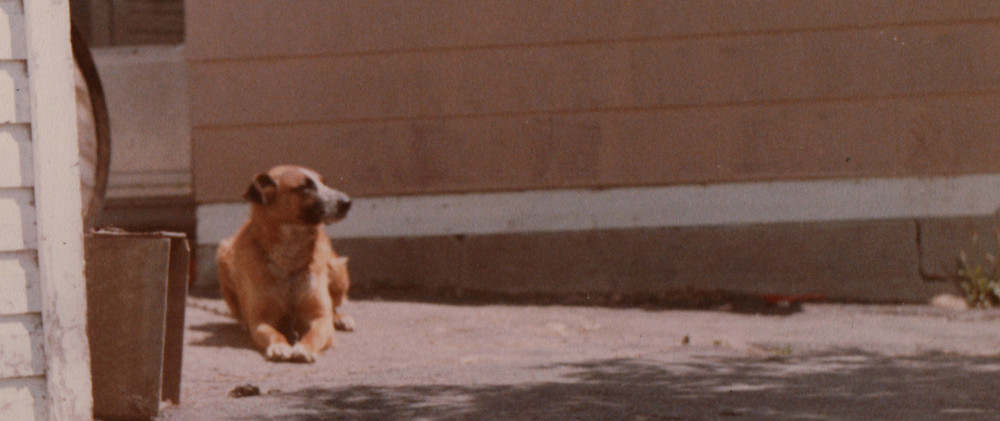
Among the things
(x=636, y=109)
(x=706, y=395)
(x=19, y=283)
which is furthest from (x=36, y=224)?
(x=636, y=109)

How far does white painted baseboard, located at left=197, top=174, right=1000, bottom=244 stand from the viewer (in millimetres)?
7020

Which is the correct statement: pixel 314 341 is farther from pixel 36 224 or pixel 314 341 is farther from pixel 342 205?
pixel 36 224

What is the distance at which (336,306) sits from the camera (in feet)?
20.6

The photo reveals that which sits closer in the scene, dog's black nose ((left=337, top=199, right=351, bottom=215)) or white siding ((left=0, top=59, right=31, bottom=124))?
white siding ((left=0, top=59, right=31, bottom=124))

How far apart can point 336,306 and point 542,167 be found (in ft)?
5.53

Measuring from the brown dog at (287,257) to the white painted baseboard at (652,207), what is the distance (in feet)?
5.15

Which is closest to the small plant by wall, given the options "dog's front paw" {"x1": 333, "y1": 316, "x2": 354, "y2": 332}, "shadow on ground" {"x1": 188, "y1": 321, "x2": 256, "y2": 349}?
"dog's front paw" {"x1": 333, "y1": 316, "x2": 354, "y2": 332}

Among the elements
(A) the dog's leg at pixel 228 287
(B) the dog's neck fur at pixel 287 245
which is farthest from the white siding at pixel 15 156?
(A) the dog's leg at pixel 228 287

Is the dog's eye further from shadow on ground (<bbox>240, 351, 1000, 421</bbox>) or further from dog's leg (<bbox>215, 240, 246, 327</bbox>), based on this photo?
shadow on ground (<bbox>240, 351, 1000, 421</bbox>)

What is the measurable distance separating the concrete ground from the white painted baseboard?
651 millimetres

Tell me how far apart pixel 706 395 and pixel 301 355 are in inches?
77.4

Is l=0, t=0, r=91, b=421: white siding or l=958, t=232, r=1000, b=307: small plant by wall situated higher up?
l=0, t=0, r=91, b=421: white siding

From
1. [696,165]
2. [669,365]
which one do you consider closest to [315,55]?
[696,165]

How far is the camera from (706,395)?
379cm
